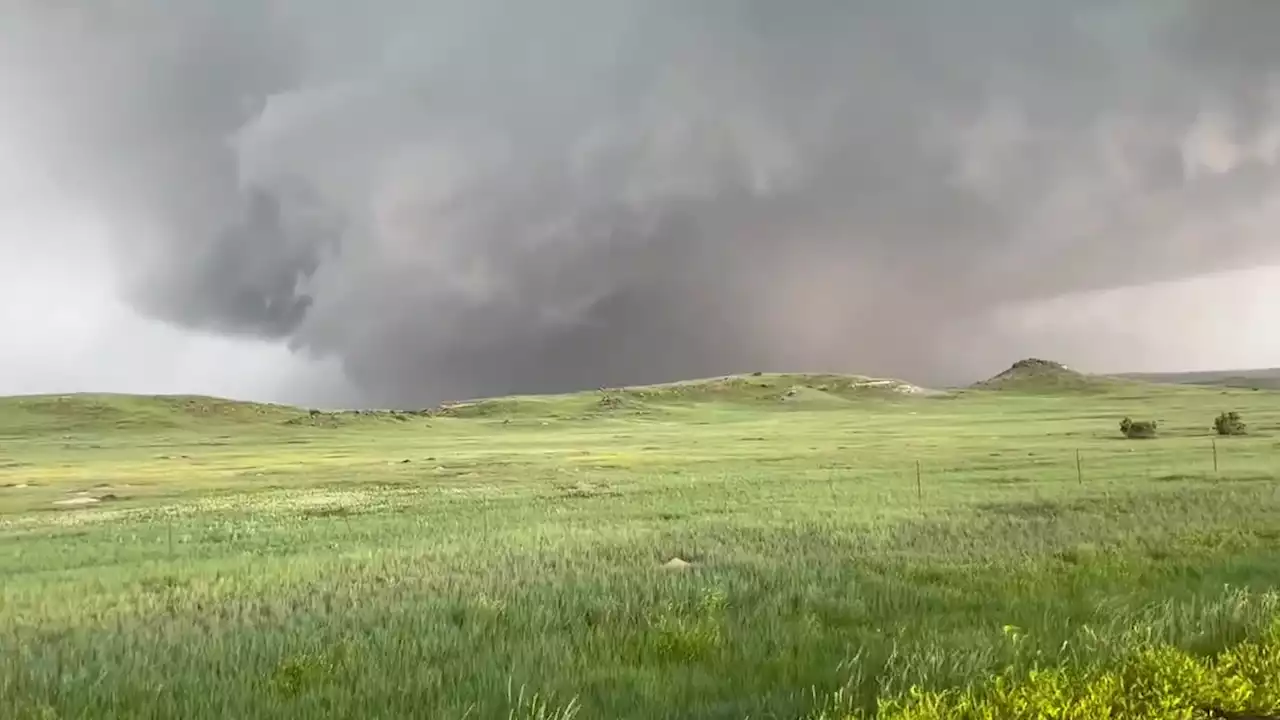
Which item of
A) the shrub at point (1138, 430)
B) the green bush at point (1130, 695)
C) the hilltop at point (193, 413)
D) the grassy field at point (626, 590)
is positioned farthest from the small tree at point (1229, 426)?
the hilltop at point (193, 413)

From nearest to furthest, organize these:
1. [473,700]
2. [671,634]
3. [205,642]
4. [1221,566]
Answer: [473,700] < [671,634] < [205,642] < [1221,566]

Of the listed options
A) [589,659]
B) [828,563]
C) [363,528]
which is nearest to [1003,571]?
[828,563]

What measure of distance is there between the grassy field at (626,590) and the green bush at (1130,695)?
564 mm

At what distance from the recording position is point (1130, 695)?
695 cm

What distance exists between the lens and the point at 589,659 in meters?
9.42

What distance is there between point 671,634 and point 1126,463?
38.2 m

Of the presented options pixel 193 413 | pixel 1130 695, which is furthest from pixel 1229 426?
pixel 193 413

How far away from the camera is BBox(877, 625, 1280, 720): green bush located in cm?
653

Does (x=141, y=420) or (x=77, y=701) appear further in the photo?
(x=141, y=420)

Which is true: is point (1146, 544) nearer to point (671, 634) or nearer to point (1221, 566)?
point (1221, 566)

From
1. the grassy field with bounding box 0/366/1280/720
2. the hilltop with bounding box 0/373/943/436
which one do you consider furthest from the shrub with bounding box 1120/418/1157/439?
the hilltop with bounding box 0/373/943/436

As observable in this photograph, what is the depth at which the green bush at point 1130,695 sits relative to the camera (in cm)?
653

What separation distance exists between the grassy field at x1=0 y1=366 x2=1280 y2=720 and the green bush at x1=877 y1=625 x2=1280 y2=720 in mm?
564

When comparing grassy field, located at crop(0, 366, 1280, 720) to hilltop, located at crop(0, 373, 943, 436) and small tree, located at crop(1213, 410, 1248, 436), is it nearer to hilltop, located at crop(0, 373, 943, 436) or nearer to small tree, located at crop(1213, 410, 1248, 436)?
small tree, located at crop(1213, 410, 1248, 436)
